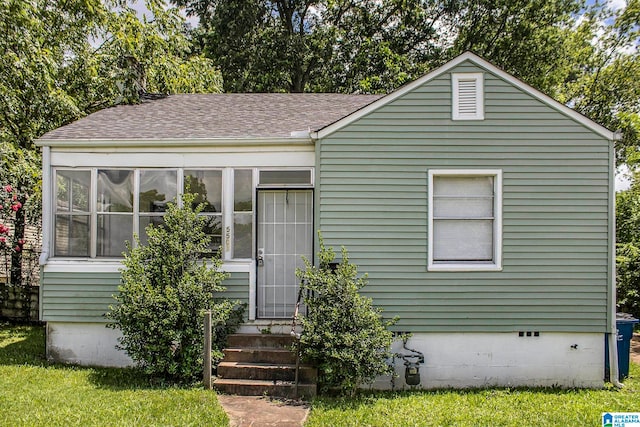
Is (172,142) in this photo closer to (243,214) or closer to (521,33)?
(243,214)

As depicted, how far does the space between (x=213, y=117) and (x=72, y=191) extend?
2.76 metres

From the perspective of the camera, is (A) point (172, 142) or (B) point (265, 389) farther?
(A) point (172, 142)

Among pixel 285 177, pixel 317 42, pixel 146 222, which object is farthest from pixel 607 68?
pixel 146 222

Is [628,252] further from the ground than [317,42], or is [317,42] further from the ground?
[317,42]

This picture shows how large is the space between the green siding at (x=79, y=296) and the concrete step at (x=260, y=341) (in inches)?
38.8

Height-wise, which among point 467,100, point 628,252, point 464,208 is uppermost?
point 467,100

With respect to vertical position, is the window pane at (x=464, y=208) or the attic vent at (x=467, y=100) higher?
the attic vent at (x=467, y=100)

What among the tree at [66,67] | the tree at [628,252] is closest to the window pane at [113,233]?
the tree at [66,67]

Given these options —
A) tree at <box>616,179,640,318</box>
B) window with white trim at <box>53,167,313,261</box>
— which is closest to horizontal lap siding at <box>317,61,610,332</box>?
window with white trim at <box>53,167,313,261</box>

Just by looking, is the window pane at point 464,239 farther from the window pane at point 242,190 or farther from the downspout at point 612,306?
the window pane at point 242,190

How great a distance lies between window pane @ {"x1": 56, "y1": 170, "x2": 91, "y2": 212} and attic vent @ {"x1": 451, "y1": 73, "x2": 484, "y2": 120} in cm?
607

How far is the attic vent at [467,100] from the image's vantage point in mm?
6992

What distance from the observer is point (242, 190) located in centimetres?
748

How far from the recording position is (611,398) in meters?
6.18
